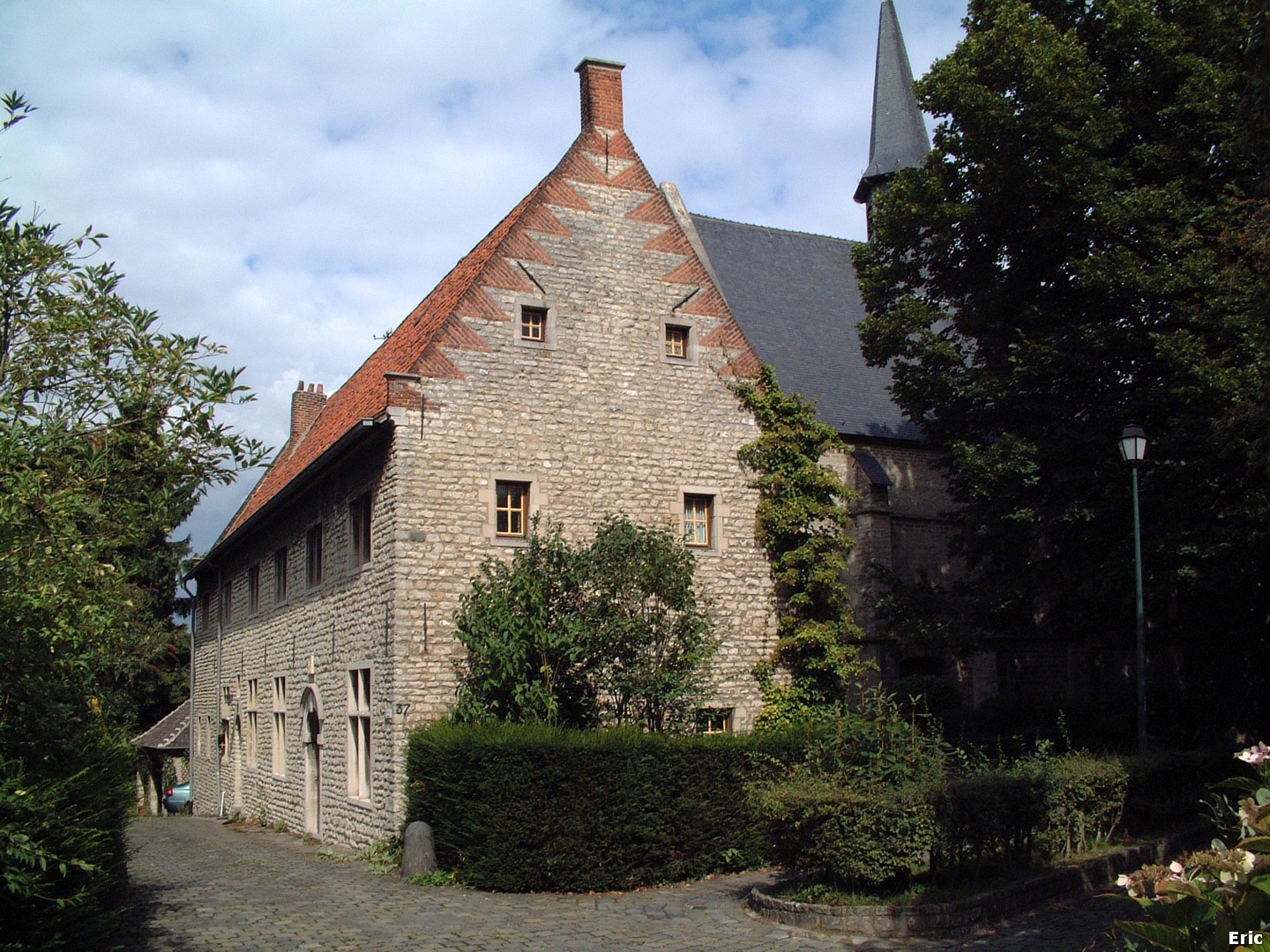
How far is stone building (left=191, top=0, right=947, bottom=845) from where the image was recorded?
52.3 ft

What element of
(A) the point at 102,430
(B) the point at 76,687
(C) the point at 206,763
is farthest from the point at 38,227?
(C) the point at 206,763

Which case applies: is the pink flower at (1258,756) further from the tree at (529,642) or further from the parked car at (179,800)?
the parked car at (179,800)

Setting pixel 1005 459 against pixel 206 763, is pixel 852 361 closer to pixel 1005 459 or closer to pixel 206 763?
pixel 1005 459

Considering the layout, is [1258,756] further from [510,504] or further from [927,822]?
[510,504]

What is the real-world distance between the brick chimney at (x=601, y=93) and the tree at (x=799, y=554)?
187 inches

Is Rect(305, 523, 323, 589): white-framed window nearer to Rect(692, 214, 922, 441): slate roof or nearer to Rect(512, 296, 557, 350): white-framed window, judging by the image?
Rect(512, 296, 557, 350): white-framed window

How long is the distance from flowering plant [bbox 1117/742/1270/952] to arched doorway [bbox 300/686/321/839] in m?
17.4

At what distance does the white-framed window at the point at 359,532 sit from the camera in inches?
680

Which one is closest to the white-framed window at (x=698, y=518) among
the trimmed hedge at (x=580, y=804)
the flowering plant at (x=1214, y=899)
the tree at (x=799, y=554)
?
the tree at (x=799, y=554)

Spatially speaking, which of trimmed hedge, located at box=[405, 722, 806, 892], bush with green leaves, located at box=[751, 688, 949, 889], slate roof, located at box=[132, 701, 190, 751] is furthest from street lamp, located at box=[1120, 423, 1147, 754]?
slate roof, located at box=[132, 701, 190, 751]

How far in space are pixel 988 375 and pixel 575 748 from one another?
27.2 feet

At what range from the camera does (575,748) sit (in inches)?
537

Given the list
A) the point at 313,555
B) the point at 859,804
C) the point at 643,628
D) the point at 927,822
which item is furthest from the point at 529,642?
the point at 313,555

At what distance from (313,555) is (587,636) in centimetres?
737
